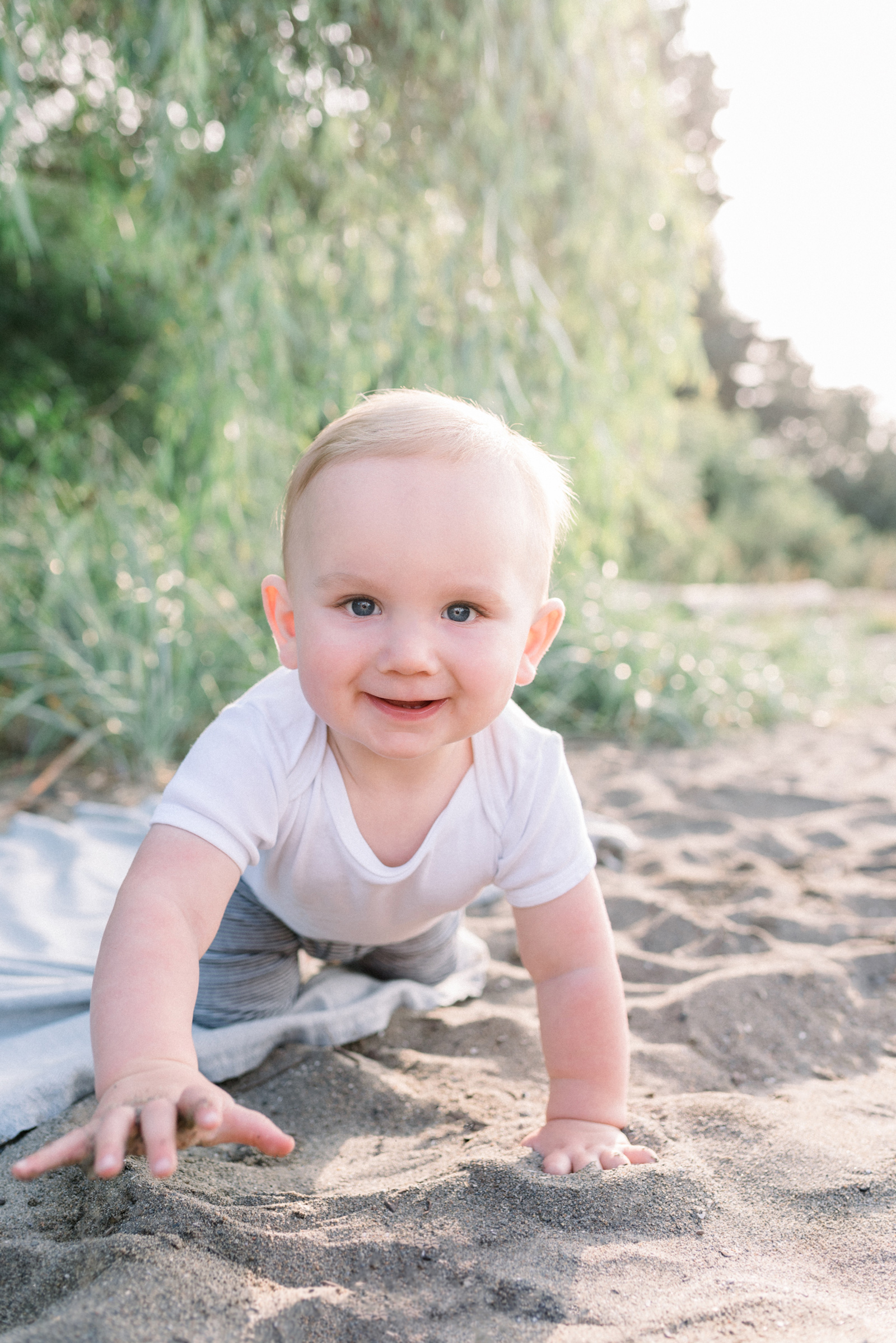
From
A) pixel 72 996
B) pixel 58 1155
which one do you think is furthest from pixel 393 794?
pixel 72 996

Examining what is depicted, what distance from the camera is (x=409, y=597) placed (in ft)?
3.95

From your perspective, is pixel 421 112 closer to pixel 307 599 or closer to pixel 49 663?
pixel 49 663

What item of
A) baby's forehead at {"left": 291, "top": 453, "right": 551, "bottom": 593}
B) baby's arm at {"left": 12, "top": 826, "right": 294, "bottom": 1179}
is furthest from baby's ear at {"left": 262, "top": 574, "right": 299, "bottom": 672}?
baby's arm at {"left": 12, "top": 826, "right": 294, "bottom": 1179}

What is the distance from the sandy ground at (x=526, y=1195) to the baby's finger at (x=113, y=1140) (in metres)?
0.17

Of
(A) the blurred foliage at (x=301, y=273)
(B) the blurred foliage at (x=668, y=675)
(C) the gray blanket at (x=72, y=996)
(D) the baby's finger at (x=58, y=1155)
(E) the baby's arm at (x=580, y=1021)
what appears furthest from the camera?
(B) the blurred foliage at (x=668, y=675)

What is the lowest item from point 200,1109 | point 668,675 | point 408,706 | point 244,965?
point 244,965

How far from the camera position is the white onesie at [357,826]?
4.52ft

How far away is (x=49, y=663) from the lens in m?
3.49

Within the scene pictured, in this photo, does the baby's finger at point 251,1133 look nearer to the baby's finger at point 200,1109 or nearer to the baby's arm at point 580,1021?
the baby's finger at point 200,1109

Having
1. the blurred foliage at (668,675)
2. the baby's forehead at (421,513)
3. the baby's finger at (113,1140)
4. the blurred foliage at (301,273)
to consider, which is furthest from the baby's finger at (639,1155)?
the blurred foliage at (668,675)

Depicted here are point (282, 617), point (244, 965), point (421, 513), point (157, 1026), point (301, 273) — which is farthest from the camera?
point (301, 273)

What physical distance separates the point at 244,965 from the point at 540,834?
65cm

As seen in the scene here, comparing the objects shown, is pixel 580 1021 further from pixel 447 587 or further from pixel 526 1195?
pixel 447 587

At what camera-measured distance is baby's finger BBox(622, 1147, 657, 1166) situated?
4.25ft
